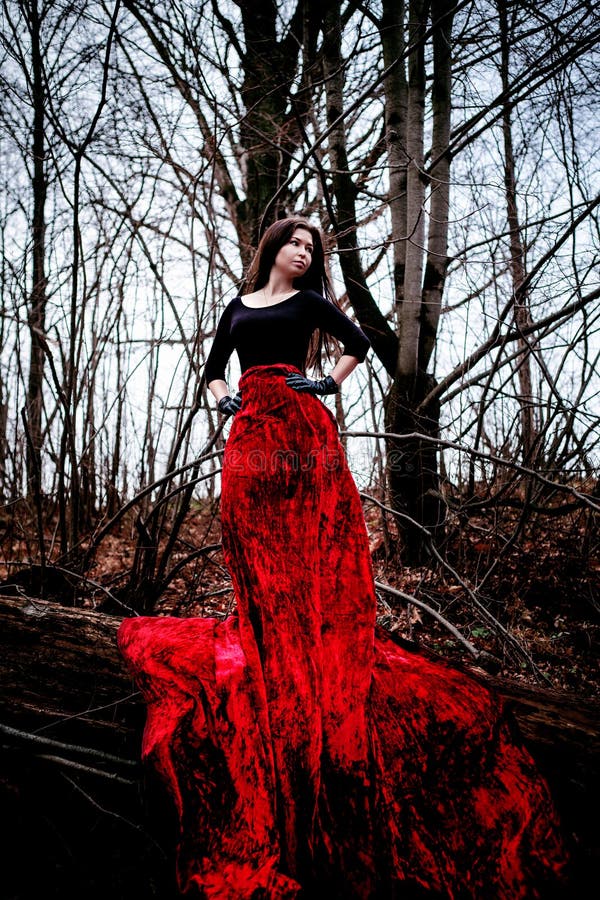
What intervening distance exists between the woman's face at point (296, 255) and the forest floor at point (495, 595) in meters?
1.99

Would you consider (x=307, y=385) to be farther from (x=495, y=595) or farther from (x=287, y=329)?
(x=495, y=595)

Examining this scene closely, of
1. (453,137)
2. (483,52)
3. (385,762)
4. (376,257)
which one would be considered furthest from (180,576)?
(483,52)

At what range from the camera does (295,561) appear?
215 cm

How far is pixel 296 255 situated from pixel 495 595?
3.17 meters

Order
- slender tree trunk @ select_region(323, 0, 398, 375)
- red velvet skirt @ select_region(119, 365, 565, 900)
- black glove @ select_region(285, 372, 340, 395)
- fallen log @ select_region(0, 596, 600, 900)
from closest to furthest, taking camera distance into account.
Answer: red velvet skirt @ select_region(119, 365, 565, 900) → fallen log @ select_region(0, 596, 600, 900) → black glove @ select_region(285, 372, 340, 395) → slender tree trunk @ select_region(323, 0, 398, 375)

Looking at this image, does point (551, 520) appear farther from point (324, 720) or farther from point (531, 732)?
point (324, 720)

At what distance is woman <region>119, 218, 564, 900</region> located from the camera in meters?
1.71

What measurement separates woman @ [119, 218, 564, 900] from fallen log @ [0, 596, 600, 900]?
0.43 feet

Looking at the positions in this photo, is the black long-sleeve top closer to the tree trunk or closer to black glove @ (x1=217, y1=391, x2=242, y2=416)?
black glove @ (x1=217, y1=391, x2=242, y2=416)

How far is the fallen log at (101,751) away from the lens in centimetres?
182

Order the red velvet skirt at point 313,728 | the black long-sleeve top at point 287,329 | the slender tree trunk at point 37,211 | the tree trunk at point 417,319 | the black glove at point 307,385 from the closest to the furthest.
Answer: the red velvet skirt at point 313,728 < the black glove at point 307,385 < the black long-sleeve top at point 287,329 < the slender tree trunk at point 37,211 < the tree trunk at point 417,319

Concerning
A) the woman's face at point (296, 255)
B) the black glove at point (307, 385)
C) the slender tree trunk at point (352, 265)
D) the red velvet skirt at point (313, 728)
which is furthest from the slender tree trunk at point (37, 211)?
the slender tree trunk at point (352, 265)

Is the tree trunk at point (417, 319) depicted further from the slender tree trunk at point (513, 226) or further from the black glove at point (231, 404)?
the black glove at point (231, 404)

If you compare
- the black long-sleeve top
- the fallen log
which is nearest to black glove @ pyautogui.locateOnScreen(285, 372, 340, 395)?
the black long-sleeve top
